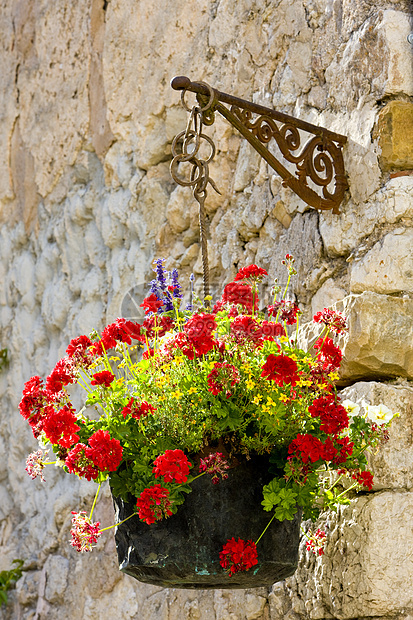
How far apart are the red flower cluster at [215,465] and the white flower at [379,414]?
377 mm

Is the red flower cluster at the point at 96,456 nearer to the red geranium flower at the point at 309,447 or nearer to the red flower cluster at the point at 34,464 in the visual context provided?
the red flower cluster at the point at 34,464

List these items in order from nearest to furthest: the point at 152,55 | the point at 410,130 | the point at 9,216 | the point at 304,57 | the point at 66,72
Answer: the point at 410,130
the point at 304,57
the point at 152,55
the point at 66,72
the point at 9,216

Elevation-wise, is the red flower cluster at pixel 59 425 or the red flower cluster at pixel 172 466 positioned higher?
the red flower cluster at pixel 59 425

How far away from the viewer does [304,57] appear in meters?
2.65

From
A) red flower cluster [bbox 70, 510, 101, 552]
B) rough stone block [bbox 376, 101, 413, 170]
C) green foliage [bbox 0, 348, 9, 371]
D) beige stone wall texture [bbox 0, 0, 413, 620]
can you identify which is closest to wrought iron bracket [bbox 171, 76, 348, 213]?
beige stone wall texture [bbox 0, 0, 413, 620]

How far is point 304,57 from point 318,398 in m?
1.24

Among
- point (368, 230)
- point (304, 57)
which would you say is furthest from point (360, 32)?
point (368, 230)

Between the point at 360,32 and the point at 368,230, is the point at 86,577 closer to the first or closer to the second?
the point at 368,230

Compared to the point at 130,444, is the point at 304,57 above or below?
above

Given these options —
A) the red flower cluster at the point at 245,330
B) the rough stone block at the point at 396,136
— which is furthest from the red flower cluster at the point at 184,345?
the rough stone block at the point at 396,136

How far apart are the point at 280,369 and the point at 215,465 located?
0.27 meters

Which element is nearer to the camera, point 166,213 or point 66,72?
point 166,213

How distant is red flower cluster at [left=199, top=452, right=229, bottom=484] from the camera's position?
6.17 ft

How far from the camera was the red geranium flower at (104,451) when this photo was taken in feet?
6.03
